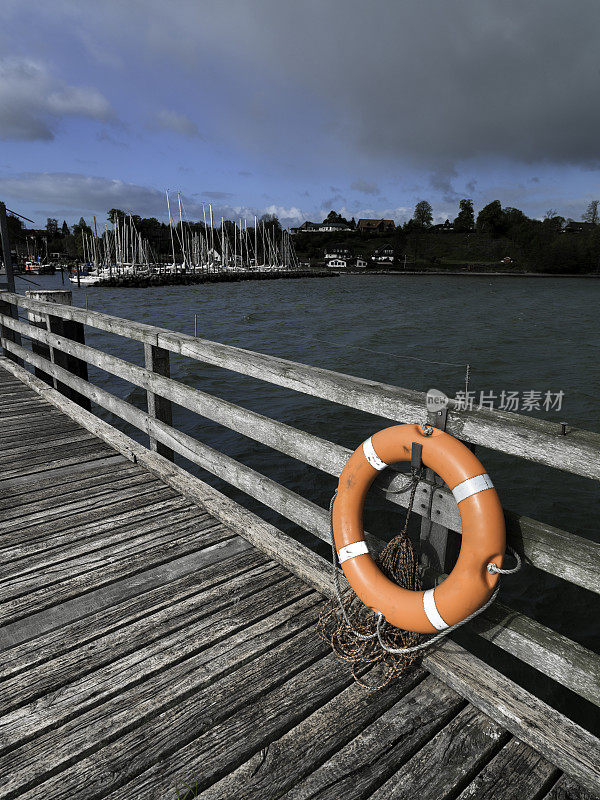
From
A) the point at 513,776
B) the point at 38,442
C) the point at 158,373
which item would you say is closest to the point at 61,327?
the point at 38,442

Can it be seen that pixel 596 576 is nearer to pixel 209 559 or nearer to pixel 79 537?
pixel 209 559

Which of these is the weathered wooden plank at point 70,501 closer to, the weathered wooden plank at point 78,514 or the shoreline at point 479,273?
the weathered wooden plank at point 78,514

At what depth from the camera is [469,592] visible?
186cm

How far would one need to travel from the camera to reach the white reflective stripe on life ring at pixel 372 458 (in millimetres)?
2133

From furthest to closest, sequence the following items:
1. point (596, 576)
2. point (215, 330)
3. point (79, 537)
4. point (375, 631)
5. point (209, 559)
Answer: point (215, 330) < point (79, 537) < point (209, 559) < point (375, 631) < point (596, 576)

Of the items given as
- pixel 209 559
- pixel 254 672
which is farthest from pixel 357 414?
pixel 254 672

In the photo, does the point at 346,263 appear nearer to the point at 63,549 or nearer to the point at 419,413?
the point at 63,549

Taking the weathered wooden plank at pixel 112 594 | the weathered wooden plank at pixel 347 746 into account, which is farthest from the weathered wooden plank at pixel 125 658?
the weathered wooden plank at pixel 347 746

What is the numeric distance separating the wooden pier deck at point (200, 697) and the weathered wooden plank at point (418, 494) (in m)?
0.64

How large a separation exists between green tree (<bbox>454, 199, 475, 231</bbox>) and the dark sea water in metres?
118

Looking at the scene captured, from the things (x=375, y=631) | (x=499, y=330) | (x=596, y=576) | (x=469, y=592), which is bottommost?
(x=499, y=330)

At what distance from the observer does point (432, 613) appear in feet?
6.44

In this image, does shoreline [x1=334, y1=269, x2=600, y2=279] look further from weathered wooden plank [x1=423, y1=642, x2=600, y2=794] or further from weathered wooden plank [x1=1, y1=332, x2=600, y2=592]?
weathered wooden plank [x1=423, y1=642, x2=600, y2=794]

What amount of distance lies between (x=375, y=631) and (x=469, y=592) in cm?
54
